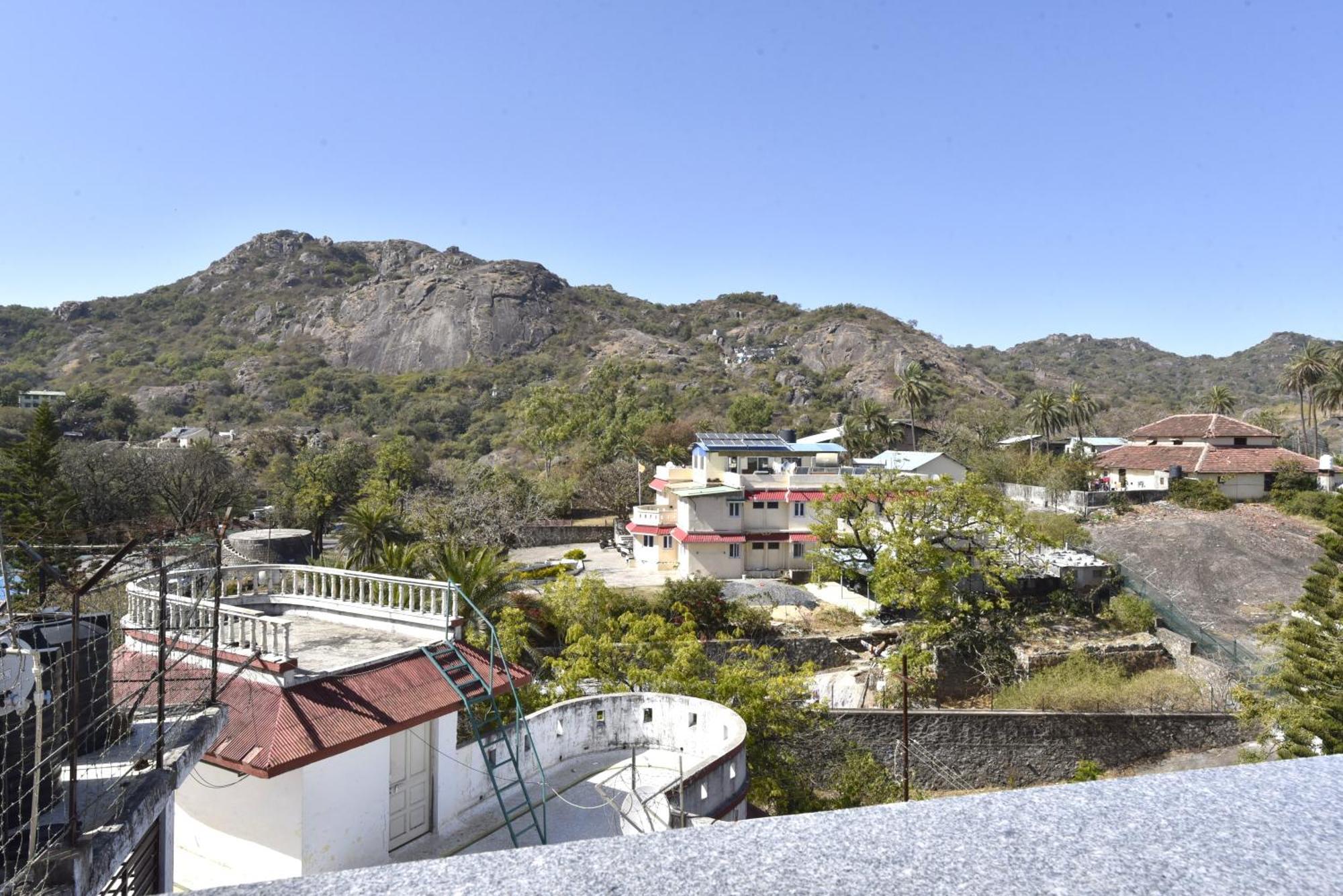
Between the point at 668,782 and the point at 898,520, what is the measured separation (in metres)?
18.6

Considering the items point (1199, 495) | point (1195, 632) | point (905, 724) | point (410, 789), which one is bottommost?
point (1195, 632)

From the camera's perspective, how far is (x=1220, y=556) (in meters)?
33.9

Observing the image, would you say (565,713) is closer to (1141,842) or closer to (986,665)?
(1141,842)

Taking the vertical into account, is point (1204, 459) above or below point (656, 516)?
above

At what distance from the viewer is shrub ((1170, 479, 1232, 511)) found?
4181 cm

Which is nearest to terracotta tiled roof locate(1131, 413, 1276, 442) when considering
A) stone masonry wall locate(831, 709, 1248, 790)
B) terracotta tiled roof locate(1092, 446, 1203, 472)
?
terracotta tiled roof locate(1092, 446, 1203, 472)

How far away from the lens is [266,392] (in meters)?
104

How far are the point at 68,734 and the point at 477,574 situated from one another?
56.7ft

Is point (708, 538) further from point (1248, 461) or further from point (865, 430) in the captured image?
point (1248, 461)

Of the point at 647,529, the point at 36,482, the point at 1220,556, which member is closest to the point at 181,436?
the point at 36,482

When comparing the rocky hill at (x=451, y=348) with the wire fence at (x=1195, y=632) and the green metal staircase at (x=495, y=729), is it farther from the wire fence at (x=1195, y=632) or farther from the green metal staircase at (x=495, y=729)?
the green metal staircase at (x=495, y=729)

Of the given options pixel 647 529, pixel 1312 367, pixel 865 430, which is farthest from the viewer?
pixel 865 430

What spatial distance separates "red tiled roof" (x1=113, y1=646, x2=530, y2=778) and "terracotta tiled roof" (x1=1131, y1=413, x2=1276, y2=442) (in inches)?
2080

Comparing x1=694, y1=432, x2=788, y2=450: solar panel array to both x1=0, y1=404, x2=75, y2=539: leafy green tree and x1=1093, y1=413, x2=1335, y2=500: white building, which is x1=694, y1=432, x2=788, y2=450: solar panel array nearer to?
x1=1093, y1=413, x2=1335, y2=500: white building
